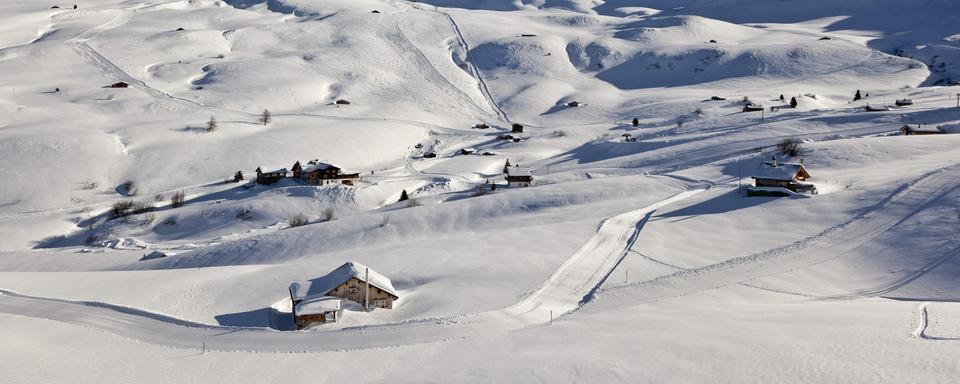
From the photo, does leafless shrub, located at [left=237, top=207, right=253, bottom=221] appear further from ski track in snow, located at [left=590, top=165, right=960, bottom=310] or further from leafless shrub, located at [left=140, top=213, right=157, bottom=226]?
ski track in snow, located at [left=590, top=165, right=960, bottom=310]

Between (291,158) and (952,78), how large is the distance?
323 feet

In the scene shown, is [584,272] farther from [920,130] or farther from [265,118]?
[265,118]

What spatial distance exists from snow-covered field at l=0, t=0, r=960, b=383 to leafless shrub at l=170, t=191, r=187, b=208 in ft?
3.54

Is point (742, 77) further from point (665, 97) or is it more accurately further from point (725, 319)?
point (725, 319)

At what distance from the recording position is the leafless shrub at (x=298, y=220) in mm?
52812

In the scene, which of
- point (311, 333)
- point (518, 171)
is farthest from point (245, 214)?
point (311, 333)

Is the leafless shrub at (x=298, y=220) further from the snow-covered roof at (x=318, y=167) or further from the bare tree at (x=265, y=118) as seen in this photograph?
the bare tree at (x=265, y=118)

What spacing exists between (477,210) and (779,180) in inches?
761

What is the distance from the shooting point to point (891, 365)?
20453 mm

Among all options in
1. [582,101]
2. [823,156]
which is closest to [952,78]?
[582,101]

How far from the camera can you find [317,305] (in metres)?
29.8

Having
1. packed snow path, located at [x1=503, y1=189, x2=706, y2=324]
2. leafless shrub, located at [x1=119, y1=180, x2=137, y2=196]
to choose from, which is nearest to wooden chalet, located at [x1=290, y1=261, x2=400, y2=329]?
packed snow path, located at [x1=503, y1=189, x2=706, y2=324]

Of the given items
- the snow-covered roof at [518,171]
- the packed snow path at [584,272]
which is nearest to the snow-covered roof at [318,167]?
the snow-covered roof at [518,171]

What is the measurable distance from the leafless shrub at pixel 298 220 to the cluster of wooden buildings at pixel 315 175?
910 centimetres
